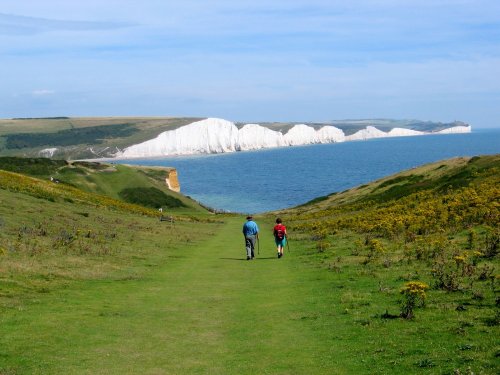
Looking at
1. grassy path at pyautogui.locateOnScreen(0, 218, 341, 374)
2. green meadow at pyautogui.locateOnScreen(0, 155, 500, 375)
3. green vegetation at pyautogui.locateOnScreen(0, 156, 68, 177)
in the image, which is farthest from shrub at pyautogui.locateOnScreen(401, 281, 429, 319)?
green vegetation at pyautogui.locateOnScreen(0, 156, 68, 177)

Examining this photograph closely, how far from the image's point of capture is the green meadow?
37.5 feet

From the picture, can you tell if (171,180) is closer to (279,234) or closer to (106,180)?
(106,180)

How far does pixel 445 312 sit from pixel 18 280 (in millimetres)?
12722

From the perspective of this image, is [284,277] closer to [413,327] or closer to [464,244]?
[464,244]

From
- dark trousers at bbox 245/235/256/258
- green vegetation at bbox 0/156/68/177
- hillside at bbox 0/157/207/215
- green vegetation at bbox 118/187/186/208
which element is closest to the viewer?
dark trousers at bbox 245/235/256/258

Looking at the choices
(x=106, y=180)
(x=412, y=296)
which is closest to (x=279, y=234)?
(x=412, y=296)

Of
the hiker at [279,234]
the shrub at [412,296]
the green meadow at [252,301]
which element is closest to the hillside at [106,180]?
the green meadow at [252,301]

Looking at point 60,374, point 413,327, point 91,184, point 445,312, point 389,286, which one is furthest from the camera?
point 91,184

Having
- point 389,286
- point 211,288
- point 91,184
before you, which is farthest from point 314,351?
point 91,184

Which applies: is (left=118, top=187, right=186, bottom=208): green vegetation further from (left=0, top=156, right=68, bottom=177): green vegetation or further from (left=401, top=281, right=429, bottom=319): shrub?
(left=401, top=281, right=429, bottom=319): shrub

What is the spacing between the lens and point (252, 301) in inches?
695

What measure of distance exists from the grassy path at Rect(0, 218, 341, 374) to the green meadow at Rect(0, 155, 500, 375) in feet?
0.15

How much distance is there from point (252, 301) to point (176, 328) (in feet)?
12.3

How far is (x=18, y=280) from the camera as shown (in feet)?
60.8
